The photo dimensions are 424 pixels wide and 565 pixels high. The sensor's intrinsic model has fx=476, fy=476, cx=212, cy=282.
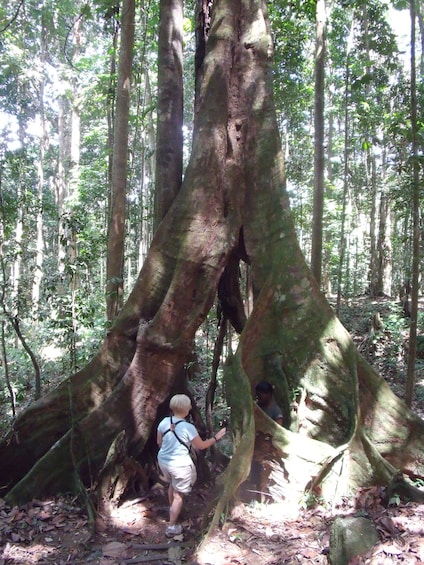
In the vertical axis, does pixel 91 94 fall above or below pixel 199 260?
above

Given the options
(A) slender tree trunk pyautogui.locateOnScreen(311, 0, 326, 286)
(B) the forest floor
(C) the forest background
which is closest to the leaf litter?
→ (B) the forest floor

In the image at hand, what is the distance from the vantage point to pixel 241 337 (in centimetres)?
494

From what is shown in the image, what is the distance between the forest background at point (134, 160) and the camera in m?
8.04

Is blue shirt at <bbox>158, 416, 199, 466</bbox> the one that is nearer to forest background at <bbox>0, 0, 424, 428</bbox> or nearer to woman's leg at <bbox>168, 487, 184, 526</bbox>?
woman's leg at <bbox>168, 487, 184, 526</bbox>

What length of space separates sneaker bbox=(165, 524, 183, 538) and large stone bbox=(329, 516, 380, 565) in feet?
5.12

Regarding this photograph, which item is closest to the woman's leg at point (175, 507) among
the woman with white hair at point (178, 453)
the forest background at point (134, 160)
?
the woman with white hair at point (178, 453)

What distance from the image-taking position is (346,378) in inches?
186

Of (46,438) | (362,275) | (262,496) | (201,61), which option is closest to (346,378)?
(262,496)

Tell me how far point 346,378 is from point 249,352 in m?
1.02

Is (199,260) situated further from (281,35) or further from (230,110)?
(281,35)

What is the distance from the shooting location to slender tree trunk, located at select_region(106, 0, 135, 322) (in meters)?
7.62

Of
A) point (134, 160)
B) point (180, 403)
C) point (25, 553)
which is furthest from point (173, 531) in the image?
point (134, 160)

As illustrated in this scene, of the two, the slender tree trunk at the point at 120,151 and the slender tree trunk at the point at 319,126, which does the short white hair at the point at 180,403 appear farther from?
the slender tree trunk at the point at 319,126

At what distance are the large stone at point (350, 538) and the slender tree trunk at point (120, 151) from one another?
5114 mm
